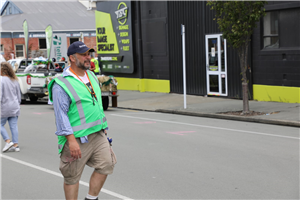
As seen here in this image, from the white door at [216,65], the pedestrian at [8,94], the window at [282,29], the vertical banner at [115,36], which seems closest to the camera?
the pedestrian at [8,94]

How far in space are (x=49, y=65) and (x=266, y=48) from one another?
9381 mm

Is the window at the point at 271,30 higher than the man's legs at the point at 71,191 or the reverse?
higher

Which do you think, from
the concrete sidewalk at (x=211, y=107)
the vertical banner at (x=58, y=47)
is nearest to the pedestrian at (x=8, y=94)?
the concrete sidewalk at (x=211, y=107)

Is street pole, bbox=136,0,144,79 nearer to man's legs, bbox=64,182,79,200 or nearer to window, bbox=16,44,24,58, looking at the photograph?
man's legs, bbox=64,182,79,200

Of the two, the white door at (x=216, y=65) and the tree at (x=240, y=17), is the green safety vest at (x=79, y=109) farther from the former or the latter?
the white door at (x=216, y=65)

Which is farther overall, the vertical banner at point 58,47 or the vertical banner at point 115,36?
the vertical banner at point 58,47

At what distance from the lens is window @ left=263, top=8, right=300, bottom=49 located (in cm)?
1501

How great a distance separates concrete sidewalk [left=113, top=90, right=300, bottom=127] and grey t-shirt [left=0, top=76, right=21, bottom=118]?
662 centimetres

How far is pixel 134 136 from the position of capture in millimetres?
10156

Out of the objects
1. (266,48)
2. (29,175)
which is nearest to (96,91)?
(29,175)

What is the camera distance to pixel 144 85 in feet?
75.5

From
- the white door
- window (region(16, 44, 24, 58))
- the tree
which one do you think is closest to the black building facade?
the white door

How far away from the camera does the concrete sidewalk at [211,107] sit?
476 inches

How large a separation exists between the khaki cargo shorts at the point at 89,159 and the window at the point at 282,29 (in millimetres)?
12185
